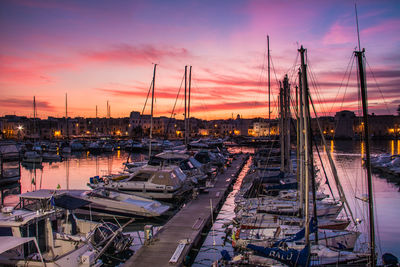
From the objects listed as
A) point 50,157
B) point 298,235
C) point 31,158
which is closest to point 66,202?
point 298,235

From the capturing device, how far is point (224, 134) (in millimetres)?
167625

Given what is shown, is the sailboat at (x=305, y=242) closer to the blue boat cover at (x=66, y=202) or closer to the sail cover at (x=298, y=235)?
the sail cover at (x=298, y=235)

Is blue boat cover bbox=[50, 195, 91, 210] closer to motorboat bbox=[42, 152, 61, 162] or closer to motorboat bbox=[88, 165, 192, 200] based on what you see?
motorboat bbox=[88, 165, 192, 200]

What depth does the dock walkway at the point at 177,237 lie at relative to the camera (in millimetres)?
11023

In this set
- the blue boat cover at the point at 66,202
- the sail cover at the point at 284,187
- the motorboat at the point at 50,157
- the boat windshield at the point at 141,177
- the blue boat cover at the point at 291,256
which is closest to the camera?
the blue boat cover at the point at 291,256

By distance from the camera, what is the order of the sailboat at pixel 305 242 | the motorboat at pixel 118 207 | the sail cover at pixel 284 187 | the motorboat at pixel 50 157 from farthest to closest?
the motorboat at pixel 50 157 → the sail cover at pixel 284 187 → the motorboat at pixel 118 207 → the sailboat at pixel 305 242

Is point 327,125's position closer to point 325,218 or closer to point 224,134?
point 224,134

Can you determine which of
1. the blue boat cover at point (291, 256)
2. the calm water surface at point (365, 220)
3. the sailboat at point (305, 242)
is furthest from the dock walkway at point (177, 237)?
the blue boat cover at point (291, 256)

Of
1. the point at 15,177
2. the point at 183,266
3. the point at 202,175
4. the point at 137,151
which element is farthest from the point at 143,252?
the point at 137,151

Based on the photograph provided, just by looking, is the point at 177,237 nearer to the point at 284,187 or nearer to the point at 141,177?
the point at 141,177

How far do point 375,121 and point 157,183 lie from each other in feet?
553

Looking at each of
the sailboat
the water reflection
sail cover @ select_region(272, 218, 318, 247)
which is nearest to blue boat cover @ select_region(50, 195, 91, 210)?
the sailboat

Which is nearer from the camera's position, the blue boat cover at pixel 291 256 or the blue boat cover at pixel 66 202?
the blue boat cover at pixel 291 256

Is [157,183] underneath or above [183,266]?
above
